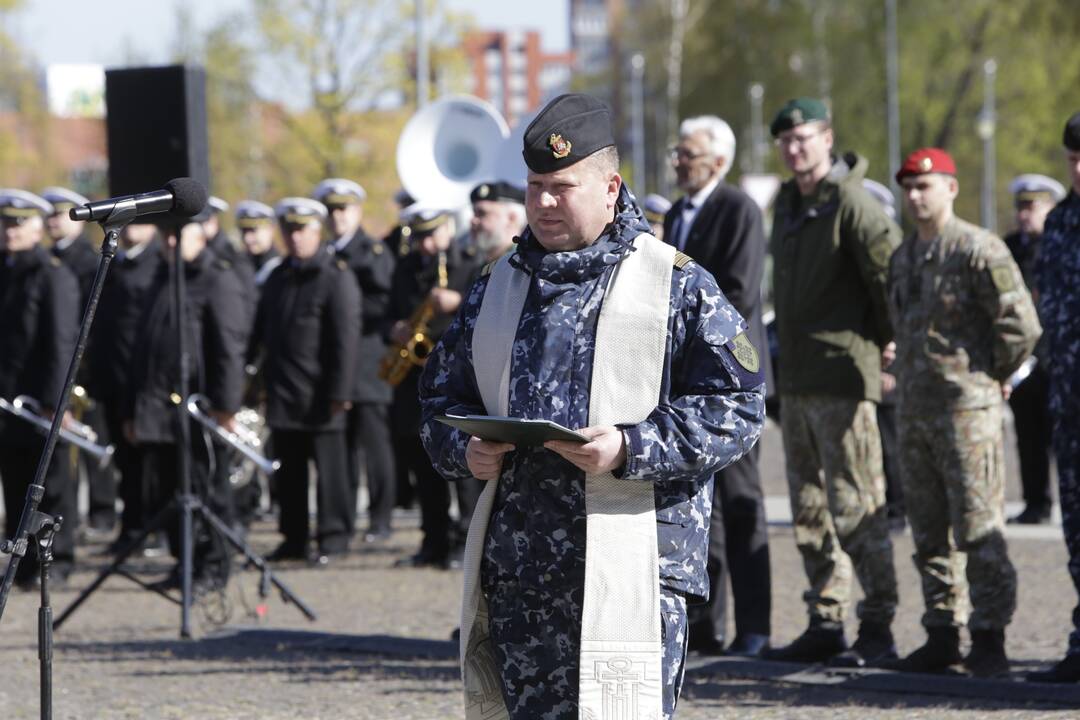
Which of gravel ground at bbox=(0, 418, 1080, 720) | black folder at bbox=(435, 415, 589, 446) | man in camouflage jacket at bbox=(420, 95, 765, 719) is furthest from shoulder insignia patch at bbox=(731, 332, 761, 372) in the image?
gravel ground at bbox=(0, 418, 1080, 720)


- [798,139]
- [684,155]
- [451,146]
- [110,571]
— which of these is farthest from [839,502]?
[451,146]

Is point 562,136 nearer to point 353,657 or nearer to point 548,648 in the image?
point 548,648

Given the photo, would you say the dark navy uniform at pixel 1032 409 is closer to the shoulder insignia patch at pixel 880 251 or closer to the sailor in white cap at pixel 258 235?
the shoulder insignia patch at pixel 880 251

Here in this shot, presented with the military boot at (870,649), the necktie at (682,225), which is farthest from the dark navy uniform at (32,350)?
the military boot at (870,649)

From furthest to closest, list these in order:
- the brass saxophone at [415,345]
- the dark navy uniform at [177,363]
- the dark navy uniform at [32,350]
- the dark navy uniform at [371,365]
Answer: the dark navy uniform at [371,365] → the brass saxophone at [415,345] → the dark navy uniform at [32,350] → the dark navy uniform at [177,363]

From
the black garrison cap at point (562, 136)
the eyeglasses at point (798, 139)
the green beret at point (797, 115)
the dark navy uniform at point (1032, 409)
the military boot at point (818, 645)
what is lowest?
the military boot at point (818, 645)

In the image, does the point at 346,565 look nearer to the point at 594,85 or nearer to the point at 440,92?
the point at 440,92

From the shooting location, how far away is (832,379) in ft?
24.3

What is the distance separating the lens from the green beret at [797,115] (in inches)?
295

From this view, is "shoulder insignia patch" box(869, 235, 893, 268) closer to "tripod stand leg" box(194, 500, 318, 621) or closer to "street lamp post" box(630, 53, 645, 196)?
"tripod stand leg" box(194, 500, 318, 621)

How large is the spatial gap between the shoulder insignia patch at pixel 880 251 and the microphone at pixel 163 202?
3.23 m

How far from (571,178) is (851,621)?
16.9ft

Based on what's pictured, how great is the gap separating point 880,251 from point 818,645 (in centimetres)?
169

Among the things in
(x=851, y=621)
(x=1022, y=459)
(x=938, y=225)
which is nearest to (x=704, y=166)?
(x=938, y=225)
